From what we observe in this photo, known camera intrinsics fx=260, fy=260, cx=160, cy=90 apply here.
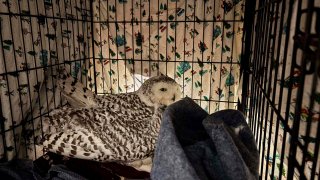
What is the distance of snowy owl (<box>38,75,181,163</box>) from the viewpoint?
1042 millimetres

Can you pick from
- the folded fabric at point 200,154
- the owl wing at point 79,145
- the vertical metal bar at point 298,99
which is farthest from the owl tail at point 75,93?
the vertical metal bar at point 298,99

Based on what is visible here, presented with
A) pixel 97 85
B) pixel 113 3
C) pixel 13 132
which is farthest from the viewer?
pixel 97 85

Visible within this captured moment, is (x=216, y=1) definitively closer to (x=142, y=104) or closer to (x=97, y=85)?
(x=142, y=104)

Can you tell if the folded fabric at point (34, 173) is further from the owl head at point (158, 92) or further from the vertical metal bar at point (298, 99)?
the vertical metal bar at point (298, 99)

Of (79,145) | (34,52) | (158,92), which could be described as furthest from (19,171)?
(158,92)

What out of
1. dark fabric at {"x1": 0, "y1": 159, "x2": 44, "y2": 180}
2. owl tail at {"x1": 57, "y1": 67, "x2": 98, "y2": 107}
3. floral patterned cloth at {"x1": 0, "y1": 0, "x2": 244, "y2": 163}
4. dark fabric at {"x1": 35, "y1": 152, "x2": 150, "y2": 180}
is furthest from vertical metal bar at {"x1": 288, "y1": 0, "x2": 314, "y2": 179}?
floral patterned cloth at {"x1": 0, "y1": 0, "x2": 244, "y2": 163}

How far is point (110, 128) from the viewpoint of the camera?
3.58 feet

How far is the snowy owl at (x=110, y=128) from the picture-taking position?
1.04 metres

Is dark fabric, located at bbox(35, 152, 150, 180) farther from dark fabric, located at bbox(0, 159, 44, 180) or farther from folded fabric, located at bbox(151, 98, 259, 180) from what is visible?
folded fabric, located at bbox(151, 98, 259, 180)

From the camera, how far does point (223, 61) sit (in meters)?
1.60

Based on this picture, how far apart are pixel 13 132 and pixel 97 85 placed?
0.77 metres

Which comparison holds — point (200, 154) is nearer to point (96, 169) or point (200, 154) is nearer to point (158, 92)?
point (96, 169)

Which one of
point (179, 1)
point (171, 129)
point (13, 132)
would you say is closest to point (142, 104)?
point (13, 132)

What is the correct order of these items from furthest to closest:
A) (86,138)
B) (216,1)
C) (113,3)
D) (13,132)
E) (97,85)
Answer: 1. (97,85)
2. (113,3)
3. (216,1)
4. (13,132)
5. (86,138)
